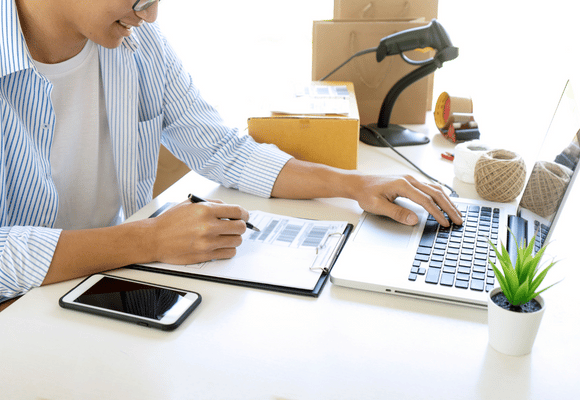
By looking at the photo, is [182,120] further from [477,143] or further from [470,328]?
[470,328]

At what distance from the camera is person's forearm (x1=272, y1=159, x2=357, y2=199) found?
3.26ft

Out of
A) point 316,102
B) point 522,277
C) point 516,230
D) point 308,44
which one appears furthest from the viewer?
point 308,44

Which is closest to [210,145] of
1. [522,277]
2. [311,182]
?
[311,182]

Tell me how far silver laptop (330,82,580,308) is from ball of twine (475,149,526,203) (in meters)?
0.03

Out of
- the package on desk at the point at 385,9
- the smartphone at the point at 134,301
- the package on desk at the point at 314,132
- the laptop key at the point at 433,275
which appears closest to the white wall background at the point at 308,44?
the package on desk at the point at 385,9

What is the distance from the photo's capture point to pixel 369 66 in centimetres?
147

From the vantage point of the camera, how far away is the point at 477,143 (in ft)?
3.69

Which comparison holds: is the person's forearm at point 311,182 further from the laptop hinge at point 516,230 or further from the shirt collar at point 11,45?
the shirt collar at point 11,45

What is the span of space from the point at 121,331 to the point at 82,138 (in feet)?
1.91

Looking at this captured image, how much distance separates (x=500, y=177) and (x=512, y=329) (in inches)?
18.8

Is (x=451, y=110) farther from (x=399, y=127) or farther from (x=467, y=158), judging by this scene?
(x=467, y=158)

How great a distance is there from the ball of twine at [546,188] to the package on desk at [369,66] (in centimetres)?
61

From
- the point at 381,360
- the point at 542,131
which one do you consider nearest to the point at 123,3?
the point at 381,360

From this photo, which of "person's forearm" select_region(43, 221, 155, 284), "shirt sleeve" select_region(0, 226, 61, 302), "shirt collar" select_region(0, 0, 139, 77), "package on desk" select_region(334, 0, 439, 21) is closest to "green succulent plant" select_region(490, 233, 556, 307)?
"person's forearm" select_region(43, 221, 155, 284)
